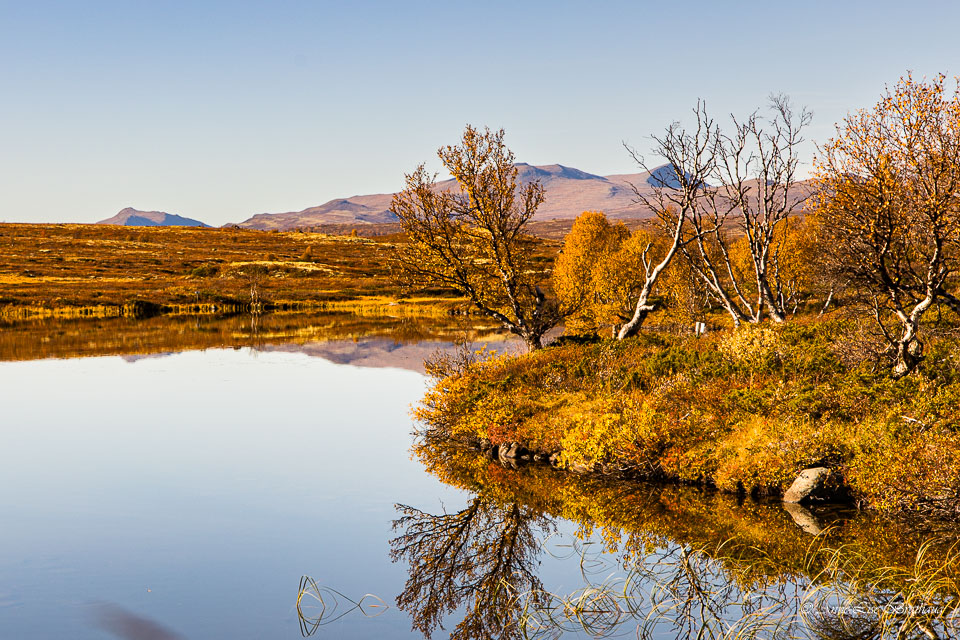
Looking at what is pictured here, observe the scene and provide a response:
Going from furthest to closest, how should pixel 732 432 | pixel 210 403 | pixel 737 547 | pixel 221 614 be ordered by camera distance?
pixel 210 403 → pixel 732 432 → pixel 737 547 → pixel 221 614

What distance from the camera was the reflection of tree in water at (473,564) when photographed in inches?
573

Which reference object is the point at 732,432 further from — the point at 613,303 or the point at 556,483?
the point at 613,303

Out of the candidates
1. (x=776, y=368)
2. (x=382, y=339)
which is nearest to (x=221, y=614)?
(x=776, y=368)

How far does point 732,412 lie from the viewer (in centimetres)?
2248

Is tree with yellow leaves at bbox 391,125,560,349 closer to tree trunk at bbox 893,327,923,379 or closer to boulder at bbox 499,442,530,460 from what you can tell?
boulder at bbox 499,442,530,460

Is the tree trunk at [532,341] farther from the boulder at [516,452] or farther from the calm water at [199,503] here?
the boulder at [516,452]

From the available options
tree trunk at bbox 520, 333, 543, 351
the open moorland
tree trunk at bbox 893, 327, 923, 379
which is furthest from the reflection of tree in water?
the open moorland

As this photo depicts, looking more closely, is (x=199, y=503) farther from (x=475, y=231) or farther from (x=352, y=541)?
(x=475, y=231)

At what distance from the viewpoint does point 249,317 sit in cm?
8938

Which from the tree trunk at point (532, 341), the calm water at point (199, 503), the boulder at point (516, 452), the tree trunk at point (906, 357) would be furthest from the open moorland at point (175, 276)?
the tree trunk at point (906, 357)

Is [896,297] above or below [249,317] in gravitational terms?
above

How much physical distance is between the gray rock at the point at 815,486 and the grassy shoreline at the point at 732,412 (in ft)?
0.97

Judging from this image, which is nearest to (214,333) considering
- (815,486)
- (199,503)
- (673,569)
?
(199,503)

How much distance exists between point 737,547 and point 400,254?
65.6 feet
